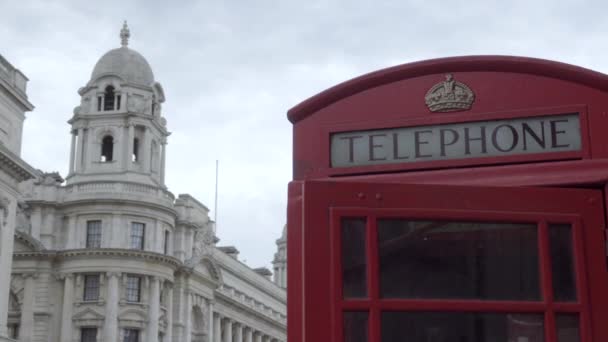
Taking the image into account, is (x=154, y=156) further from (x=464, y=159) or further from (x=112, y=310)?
(x=464, y=159)

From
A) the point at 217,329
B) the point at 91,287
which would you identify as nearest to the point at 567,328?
the point at 91,287

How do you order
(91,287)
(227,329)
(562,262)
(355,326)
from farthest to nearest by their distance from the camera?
(227,329), (91,287), (562,262), (355,326)

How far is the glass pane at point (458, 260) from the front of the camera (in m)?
3.59

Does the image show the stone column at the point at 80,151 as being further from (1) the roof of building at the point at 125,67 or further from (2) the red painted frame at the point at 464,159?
(2) the red painted frame at the point at 464,159

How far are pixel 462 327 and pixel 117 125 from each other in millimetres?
51706

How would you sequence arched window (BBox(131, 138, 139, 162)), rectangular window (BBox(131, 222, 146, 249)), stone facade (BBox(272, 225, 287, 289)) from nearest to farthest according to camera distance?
rectangular window (BBox(131, 222, 146, 249))
arched window (BBox(131, 138, 139, 162))
stone facade (BBox(272, 225, 287, 289))

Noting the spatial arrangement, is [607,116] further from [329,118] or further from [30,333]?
[30,333]

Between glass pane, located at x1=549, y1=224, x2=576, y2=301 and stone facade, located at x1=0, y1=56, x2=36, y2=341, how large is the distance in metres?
34.1

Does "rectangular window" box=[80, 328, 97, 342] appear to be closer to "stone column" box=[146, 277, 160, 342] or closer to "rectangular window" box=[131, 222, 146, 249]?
"stone column" box=[146, 277, 160, 342]

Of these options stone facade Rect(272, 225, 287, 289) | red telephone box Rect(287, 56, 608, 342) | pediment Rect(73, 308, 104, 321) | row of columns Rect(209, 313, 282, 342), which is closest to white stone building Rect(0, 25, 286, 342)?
pediment Rect(73, 308, 104, 321)

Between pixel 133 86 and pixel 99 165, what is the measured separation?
4792 mm

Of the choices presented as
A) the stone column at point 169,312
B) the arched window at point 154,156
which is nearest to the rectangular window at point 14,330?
the stone column at point 169,312

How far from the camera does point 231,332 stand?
65.4 metres

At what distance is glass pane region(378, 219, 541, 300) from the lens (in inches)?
141
